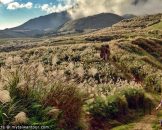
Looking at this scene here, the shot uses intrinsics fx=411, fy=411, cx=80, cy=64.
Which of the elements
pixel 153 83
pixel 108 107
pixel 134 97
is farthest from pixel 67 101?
pixel 153 83

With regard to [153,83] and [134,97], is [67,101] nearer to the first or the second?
[134,97]

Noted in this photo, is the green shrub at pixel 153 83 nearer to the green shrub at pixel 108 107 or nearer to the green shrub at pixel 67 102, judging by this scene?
the green shrub at pixel 108 107

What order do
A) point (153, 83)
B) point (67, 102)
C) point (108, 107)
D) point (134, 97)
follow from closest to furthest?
1. point (67, 102)
2. point (108, 107)
3. point (134, 97)
4. point (153, 83)

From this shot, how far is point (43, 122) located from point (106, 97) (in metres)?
5.66

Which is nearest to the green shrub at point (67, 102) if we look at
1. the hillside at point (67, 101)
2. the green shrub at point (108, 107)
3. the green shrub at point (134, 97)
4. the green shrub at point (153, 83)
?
the hillside at point (67, 101)

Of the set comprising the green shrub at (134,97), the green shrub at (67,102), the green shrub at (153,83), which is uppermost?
the green shrub at (67,102)

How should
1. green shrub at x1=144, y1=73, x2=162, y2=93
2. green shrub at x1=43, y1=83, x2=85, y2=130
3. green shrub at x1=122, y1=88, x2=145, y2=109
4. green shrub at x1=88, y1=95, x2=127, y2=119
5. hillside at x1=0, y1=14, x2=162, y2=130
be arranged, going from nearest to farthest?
hillside at x1=0, y1=14, x2=162, y2=130 → green shrub at x1=43, y1=83, x2=85, y2=130 → green shrub at x1=88, y1=95, x2=127, y2=119 → green shrub at x1=122, y1=88, x2=145, y2=109 → green shrub at x1=144, y1=73, x2=162, y2=93

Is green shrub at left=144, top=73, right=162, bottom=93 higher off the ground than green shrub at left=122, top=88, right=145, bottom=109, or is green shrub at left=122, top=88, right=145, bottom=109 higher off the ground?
green shrub at left=122, top=88, right=145, bottom=109

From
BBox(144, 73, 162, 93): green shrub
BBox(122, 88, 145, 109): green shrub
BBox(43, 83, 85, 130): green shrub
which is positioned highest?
BBox(43, 83, 85, 130): green shrub

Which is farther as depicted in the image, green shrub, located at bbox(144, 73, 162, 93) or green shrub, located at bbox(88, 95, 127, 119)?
green shrub, located at bbox(144, 73, 162, 93)

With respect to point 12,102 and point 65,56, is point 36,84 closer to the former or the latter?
point 12,102

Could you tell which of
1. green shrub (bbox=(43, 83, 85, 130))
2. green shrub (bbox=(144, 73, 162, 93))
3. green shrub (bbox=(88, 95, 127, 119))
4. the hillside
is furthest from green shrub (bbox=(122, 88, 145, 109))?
green shrub (bbox=(43, 83, 85, 130))

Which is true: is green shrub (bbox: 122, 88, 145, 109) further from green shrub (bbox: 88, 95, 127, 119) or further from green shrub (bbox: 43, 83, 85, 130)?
green shrub (bbox: 43, 83, 85, 130)

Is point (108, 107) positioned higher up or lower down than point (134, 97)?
higher up
